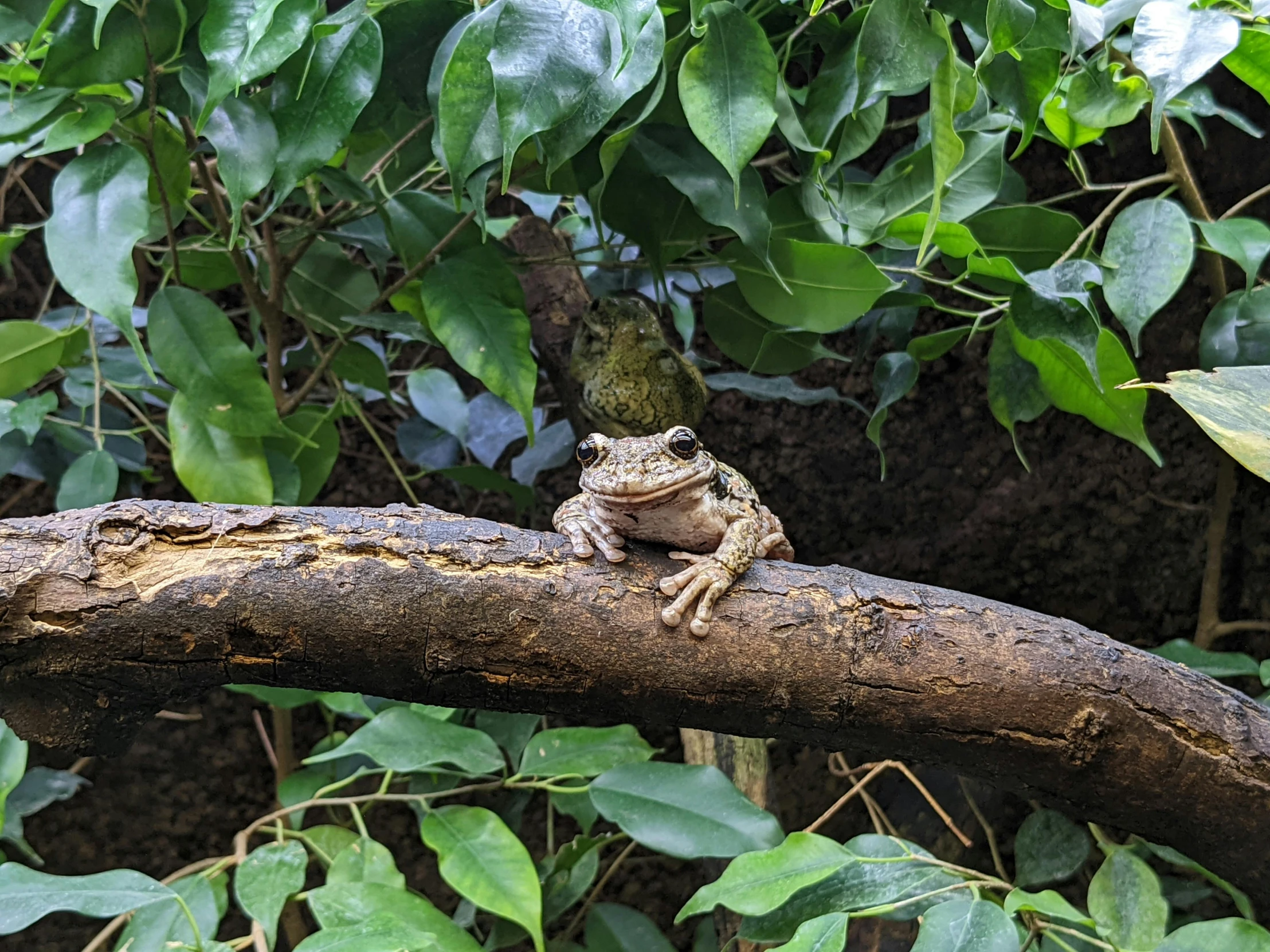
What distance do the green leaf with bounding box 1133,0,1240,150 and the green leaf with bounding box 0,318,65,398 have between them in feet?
7.36

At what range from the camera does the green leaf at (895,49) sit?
5.48ft

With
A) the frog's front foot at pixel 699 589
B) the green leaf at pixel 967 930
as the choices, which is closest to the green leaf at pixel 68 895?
the frog's front foot at pixel 699 589

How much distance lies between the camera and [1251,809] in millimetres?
1658

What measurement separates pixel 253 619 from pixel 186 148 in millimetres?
1118

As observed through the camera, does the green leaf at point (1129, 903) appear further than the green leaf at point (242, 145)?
Yes

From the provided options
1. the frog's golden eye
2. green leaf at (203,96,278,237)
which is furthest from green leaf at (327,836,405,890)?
green leaf at (203,96,278,237)

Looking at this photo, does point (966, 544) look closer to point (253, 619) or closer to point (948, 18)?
point (948, 18)

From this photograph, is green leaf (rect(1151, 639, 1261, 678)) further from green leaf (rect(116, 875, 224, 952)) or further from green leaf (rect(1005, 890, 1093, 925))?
green leaf (rect(116, 875, 224, 952))

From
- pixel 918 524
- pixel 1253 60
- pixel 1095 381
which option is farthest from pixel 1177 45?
pixel 918 524

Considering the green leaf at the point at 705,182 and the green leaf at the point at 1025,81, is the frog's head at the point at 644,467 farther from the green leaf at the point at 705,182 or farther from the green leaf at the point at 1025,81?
the green leaf at the point at 1025,81

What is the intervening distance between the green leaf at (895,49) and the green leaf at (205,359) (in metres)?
1.35

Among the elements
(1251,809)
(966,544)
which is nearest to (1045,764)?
(1251,809)

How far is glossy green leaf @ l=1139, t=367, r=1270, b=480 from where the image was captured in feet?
3.42

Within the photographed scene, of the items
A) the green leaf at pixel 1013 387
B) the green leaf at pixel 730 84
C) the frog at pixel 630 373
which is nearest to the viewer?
the green leaf at pixel 730 84
